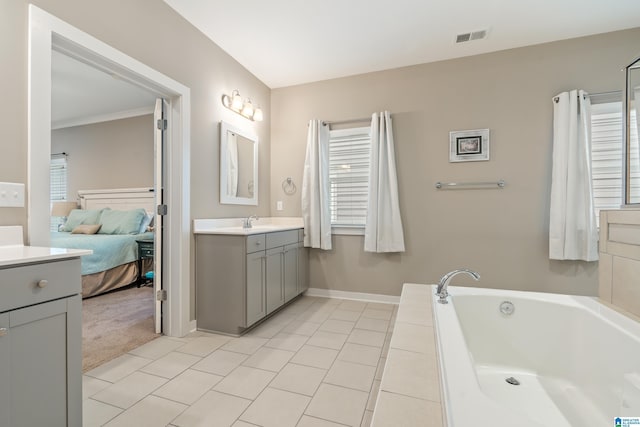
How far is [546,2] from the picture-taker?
214 cm

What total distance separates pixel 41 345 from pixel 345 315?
7.43 feet

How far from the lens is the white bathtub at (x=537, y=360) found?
93cm

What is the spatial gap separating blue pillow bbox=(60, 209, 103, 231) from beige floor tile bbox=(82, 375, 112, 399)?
3.40 metres

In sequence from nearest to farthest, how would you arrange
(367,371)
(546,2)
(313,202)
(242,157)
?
(367,371) → (546,2) → (242,157) → (313,202)

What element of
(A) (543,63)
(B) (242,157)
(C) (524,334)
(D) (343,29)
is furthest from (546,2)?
(B) (242,157)

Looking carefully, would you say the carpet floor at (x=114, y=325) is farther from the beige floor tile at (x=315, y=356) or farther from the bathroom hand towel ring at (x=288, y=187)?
the bathroom hand towel ring at (x=288, y=187)

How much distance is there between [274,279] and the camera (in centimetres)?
267

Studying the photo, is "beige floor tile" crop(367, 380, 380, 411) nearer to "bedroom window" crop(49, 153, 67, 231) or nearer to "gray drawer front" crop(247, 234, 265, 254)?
"gray drawer front" crop(247, 234, 265, 254)

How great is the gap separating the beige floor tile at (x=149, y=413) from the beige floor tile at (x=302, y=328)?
3.52ft

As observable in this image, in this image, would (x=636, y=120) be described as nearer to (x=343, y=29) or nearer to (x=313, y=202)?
(x=343, y=29)

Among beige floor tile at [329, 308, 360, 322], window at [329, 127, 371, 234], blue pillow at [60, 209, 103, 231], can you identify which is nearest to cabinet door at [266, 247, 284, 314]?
beige floor tile at [329, 308, 360, 322]

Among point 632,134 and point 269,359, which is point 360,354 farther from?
point 632,134

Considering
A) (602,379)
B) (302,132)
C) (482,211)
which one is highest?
(302,132)

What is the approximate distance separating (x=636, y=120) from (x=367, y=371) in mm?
2221
